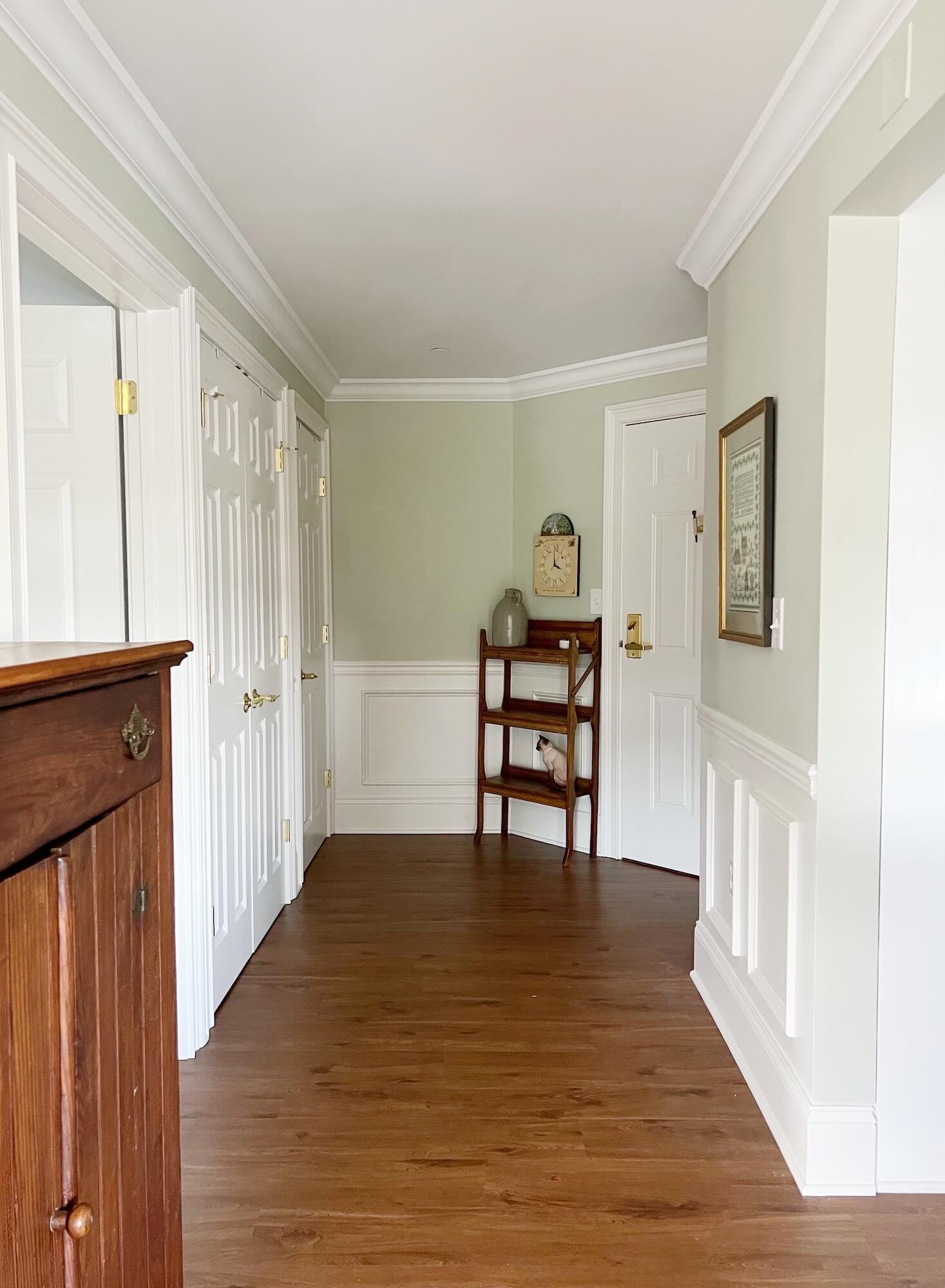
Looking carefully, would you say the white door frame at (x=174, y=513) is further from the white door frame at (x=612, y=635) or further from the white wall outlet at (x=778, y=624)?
the white door frame at (x=612, y=635)

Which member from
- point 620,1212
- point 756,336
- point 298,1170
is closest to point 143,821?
point 298,1170

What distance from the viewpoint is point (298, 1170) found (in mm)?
1847

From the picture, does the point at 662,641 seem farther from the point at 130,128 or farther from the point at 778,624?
Result: the point at 130,128

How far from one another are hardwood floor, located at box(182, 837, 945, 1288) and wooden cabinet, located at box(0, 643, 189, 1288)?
0.64 metres

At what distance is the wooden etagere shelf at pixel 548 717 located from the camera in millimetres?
3898

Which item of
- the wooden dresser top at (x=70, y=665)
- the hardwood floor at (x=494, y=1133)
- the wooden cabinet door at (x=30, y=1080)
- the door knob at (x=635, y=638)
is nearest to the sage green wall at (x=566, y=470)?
the door knob at (x=635, y=638)

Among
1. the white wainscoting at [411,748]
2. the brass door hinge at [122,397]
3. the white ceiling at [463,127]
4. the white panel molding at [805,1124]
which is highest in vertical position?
the white ceiling at [463,127]

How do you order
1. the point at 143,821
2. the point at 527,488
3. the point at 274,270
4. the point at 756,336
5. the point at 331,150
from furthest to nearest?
the point at 527,488
the point at 274,270
the point at 756,336
the point at 331,150
the point at 143,821

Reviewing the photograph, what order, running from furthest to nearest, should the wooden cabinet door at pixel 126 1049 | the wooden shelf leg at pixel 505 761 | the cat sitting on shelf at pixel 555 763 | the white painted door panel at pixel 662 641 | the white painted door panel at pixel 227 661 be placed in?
1. the wooden shelf leg at pixel 505 761
2. the cat sitting on shelf at pixel 555 763
3. the white painted door panel at pixel 662 641
4. the white painted door panel at pixel 227 661
5. the wooden cabinet door at pixel 126 1049

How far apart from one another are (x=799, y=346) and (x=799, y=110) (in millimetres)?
480

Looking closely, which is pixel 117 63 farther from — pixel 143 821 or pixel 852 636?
pixel 852 636

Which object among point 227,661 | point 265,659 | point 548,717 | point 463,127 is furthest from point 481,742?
point 463,127

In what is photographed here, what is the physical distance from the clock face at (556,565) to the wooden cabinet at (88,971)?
125 inches

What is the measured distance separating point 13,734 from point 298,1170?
1535mm
